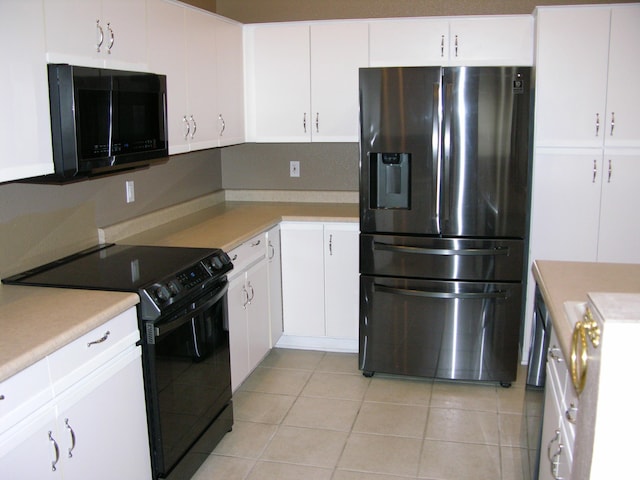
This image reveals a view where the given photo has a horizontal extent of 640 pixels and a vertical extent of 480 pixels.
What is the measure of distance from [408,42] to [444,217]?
3.78 ft

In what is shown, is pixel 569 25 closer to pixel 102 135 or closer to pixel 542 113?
pixel 542 113

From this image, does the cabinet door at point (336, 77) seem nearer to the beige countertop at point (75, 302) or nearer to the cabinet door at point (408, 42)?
the cabinet door at point (408, 42)

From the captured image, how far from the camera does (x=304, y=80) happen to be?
13.7ft

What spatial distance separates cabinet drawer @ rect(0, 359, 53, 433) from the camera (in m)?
1.73

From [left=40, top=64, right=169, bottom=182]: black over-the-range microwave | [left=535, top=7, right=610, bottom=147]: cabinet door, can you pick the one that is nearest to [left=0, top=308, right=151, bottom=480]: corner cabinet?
[left=40, top=64, right=169, bottom=182]: black over-the-range microwave

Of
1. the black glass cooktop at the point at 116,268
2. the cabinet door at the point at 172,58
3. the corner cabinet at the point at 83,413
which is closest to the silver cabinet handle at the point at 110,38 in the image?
the cabinet door at the point at 172,58

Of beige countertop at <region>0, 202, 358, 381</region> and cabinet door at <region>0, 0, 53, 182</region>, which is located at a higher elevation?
cabinet door at <region>0, 0, 53, 182</region>

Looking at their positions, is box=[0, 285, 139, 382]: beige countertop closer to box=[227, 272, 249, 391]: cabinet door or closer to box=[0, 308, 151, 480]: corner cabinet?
box=[0, 308, 151, 480]: corner cabinet

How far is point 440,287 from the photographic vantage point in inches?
145

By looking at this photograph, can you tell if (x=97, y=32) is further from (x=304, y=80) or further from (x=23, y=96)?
(x=304, y=80)

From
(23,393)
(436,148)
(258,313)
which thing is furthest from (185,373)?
(436,148)

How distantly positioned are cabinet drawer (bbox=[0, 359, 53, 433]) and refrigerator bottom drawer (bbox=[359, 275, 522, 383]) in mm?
2191

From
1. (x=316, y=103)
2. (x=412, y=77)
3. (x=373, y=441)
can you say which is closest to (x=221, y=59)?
(x=316, y=103)

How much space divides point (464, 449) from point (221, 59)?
2.53 m
